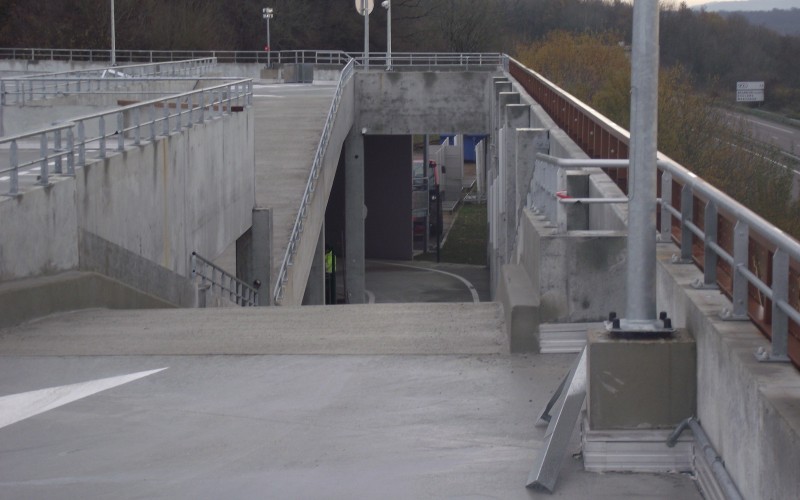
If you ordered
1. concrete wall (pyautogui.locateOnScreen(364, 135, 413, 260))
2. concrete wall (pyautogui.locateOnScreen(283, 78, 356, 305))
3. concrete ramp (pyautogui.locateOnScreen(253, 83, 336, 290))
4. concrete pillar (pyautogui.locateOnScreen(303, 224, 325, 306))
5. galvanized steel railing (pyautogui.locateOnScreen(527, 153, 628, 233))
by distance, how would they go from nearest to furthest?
galvanized steel railing (pyautogui.locateOnScreen(527, 153, 628, 233)) < concrete wall (pyautogui.locateOnScreen(283, 78, 356, 305)) < concrete ramp (pyautogui.locateOnScreen(253, 83, 336, 290)) < concrete pillar (pyautogui.locateOnScreen(303, 224, 325, 306)) < concrete wall (pyautogui.locateOnScreen(364, 135, 413, 260))

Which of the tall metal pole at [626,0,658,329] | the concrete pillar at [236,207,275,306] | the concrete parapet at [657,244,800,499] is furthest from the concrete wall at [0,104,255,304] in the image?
the concrete parapet at [657,244,800,499]

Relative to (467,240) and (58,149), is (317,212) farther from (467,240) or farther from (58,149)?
(467,240)

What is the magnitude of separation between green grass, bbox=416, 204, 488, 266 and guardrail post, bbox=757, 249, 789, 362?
45.5 meters

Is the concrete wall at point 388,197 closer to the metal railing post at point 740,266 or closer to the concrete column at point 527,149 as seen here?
the concrete column at point 527,149

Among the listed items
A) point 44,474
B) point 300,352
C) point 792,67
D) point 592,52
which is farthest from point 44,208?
point 592,52

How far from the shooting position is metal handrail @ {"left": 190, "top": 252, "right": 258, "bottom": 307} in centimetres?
2039

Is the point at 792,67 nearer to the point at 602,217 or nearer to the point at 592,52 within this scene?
the point at 592,52

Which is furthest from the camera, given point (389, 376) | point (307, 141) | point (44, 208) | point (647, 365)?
point (307, 141)

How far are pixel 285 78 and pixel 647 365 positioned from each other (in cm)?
5769

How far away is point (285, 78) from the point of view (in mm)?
62500

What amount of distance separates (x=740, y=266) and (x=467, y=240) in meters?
51.5

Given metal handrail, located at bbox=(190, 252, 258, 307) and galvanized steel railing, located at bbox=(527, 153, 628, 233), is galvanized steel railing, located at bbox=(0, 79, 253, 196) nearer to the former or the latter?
metal handrail, located at bbox=(190, 252, 258, 307)

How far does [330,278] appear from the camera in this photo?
147ft

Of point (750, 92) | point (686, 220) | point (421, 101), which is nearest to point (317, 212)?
point (750, 92)
